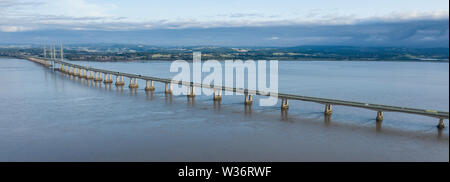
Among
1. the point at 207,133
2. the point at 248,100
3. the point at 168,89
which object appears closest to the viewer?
the point at 207,133

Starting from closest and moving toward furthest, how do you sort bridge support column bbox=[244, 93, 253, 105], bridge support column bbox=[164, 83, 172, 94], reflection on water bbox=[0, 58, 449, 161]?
reflection on water bbox=[0, 58, 449, 161] → bridge support column bbox=[244, 93, 253, 105] → bridge support column bbox=[164, 83, 172, 94]

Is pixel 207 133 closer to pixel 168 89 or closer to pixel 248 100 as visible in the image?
pixel 248 100

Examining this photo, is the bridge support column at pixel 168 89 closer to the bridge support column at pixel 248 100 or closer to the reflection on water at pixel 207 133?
the reflection on water at pixel 207 133

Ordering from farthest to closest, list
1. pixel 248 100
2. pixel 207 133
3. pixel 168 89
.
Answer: pixel 168 89, pixel 248 100, pixel 207 133

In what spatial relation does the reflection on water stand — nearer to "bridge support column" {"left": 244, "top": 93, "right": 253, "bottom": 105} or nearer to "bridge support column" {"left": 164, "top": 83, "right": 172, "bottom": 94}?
"bridge support column" {"left": 244, "top": 93, "right": 253, "bottom": 105}

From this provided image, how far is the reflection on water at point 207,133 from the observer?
15031 millimetres

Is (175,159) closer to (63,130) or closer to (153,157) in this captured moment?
(153,157)

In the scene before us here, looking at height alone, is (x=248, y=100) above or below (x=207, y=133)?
above

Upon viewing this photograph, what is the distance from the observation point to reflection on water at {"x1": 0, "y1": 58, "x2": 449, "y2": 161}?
1503 cm

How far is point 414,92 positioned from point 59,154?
2930cm

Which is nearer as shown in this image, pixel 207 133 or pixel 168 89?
pixel 207 133

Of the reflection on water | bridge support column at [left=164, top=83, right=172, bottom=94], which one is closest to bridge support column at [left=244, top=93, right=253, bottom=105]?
the reflection on water

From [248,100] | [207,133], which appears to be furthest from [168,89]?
[207,133]

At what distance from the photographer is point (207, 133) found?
18.4 metres
